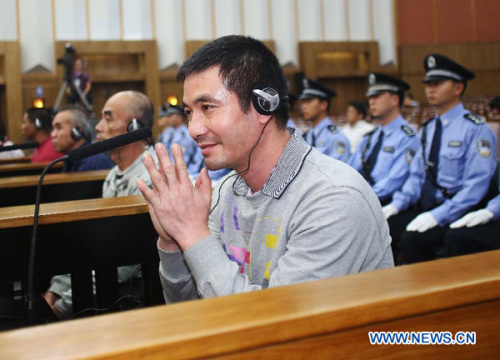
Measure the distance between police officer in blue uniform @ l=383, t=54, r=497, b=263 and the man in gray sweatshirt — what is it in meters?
1.72

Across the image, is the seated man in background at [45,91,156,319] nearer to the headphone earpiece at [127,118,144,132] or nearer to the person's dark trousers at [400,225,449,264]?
the headphone earpiece at [127,118,144,132]

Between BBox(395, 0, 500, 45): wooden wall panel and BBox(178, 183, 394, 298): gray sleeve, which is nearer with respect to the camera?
BBox(178, 183, 394, 298): gray sleeve

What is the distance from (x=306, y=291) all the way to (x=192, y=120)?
0.69 m

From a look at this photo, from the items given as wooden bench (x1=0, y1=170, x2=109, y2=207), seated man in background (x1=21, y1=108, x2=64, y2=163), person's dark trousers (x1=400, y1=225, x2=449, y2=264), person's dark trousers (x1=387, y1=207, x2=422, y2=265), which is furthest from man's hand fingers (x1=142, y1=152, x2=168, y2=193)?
seated man in background (x1=21, y1=108, x2=64, y2=163)

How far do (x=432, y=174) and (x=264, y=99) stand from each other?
2.18 m

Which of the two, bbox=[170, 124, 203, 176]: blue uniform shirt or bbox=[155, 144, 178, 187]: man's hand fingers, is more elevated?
bbox=[155, 144, 178, 187]: man's hand fingers

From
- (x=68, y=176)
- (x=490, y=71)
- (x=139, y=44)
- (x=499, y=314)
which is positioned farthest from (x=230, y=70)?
(x=490, y=71)

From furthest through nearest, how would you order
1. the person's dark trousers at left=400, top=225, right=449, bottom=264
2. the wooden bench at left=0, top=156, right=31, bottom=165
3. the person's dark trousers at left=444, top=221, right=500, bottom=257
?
the wooden bench at left=0, top=156, right=31, bottom=165 → the person's dark trousers at left=400, top=225, right=449, bottom=264 → the person's dark trousers at left=444, top=221, right=500, bottom=257

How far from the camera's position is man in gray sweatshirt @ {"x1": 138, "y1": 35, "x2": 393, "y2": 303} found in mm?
1121

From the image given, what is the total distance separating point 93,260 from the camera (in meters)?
1.78

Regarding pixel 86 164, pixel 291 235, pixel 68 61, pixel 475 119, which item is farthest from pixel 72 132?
pixel 68 61

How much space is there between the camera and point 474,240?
2.69 meters

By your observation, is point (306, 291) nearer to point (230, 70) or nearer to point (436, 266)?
point (436, 266)

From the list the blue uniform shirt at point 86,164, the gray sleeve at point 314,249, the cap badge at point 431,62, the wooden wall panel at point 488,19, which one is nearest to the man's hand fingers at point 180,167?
the gray sleeve at point 314,249
